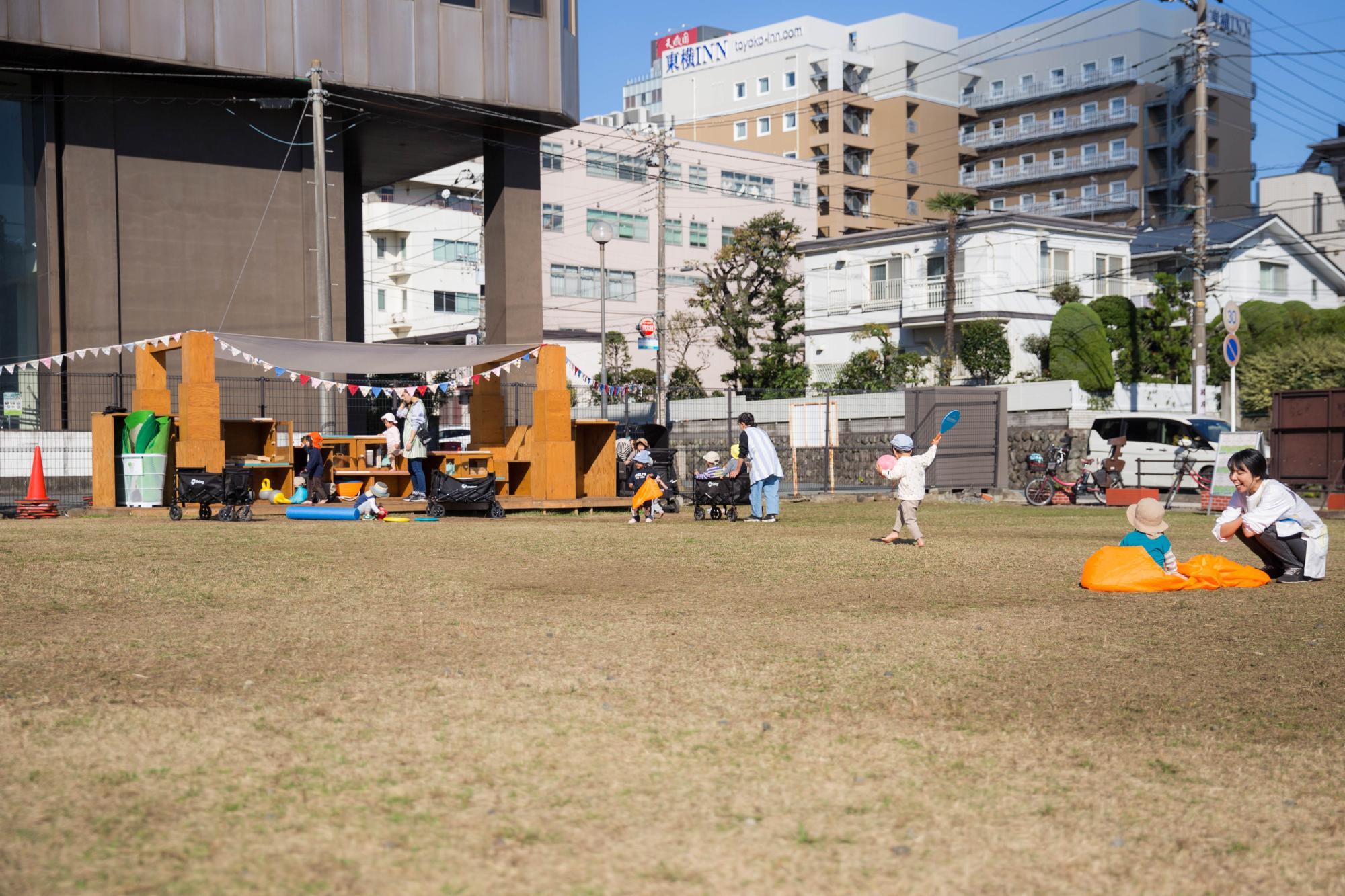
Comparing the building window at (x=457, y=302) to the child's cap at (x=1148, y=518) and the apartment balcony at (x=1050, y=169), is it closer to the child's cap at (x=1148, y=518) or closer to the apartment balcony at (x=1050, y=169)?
the apartment balcony at (x=1050, y=169)

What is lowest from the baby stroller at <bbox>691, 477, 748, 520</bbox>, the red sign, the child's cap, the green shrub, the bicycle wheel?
the bicycle wheel

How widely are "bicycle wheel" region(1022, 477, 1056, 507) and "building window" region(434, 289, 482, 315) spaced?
1460 inches

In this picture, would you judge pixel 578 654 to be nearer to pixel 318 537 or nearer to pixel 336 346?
pixel 318 537

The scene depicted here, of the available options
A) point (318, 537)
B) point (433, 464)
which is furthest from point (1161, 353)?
point (318, 537)

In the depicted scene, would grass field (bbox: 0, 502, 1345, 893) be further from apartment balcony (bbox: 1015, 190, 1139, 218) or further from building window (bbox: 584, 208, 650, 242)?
apartment balcony (bbox: 1015, 190, 1139, 218)

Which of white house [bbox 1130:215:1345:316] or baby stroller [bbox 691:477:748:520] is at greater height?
white house [bbox 1130:215:1345:316]

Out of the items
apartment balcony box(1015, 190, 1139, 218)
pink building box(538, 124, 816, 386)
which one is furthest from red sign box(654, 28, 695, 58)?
pink building box(538, 124, 816, 386)

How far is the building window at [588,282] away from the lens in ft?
181

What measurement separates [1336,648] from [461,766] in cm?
557

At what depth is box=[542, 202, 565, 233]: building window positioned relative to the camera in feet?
180

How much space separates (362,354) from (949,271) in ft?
83.6

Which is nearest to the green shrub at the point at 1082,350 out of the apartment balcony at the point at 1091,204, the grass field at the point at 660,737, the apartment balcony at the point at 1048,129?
the grass field at the point at 660,737

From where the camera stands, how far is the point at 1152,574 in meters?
10.4

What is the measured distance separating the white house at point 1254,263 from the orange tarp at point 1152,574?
131 ft
